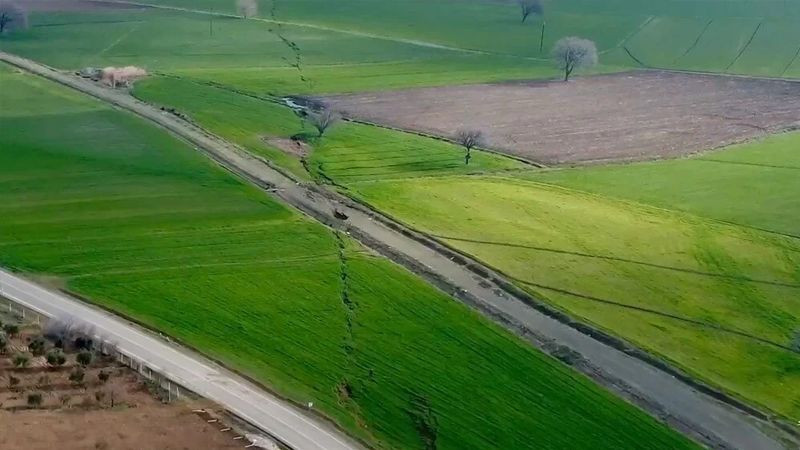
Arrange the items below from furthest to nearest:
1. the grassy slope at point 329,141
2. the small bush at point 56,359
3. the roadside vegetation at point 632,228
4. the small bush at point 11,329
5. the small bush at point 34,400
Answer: the grassy slope at point 329,141 < the roadside vegetation at point 632,228 < the small bush at point 11,329 < the small bush at point 56,359 < the small bush at point 34,400

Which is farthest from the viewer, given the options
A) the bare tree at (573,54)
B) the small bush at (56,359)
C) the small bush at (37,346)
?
the bare tree at (573,54)

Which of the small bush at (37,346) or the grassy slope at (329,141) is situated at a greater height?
the grassy slope at (329,141)

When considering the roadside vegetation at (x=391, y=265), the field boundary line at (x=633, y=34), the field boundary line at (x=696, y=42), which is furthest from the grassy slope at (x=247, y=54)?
the field boundary line at (x=696, y=42)

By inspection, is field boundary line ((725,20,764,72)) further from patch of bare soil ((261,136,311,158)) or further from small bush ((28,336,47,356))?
small bush ((28,336,47,356))

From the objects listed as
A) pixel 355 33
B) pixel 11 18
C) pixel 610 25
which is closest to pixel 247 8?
pixel 355 33

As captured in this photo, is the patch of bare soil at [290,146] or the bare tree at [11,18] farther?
the bare tree at [11,18]

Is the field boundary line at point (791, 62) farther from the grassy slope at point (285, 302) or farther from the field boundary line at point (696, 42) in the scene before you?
the grassy slope at point (285, 302)

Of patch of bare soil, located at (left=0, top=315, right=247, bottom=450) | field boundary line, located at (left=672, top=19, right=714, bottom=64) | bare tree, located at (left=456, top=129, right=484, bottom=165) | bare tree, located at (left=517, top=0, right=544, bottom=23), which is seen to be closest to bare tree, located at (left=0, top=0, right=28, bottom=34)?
bare tree, located at (left=456, top=129, right=484, bottom=165)

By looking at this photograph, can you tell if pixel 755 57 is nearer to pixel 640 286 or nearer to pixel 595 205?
pixel 595 205
